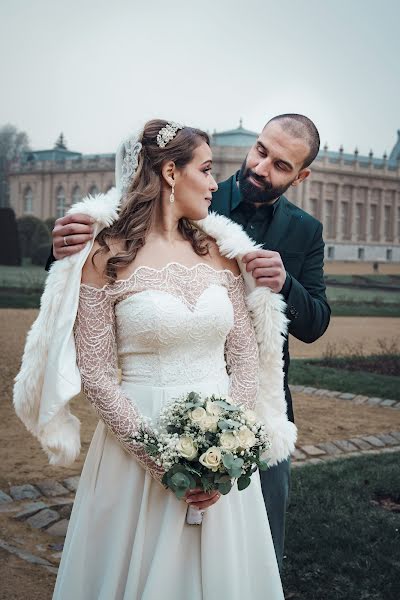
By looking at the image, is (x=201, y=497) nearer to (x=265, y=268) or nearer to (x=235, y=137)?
(x=265, y=268)

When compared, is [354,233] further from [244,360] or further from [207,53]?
[244,360]

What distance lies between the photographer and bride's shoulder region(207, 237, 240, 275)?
7.77ft

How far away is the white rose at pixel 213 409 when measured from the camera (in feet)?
6.49

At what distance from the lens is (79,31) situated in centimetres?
654

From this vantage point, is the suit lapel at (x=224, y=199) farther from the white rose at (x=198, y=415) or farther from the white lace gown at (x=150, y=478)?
the white rose at (x=198, y=415)

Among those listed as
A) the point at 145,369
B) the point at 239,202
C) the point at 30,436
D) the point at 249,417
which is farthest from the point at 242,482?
the point at 30,436

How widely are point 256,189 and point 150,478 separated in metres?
1.08

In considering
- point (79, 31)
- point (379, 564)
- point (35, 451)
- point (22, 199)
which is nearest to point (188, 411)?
point (379, 564)

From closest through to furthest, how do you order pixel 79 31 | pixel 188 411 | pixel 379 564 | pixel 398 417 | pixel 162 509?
pixel 188 411 < pixel 162 509 < pixel 379 564 < pixel 79 31 < pixel 398 417

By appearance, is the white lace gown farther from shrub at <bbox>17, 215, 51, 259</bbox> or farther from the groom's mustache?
shrub at <bbox>17, 215, 51, 259</bbox>

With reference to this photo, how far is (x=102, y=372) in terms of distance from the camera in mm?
2139

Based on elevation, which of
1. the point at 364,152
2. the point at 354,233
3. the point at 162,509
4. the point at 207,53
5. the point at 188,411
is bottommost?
the point at 162,509

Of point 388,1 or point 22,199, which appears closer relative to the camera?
point 388,1

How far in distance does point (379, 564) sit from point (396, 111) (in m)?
5.54
